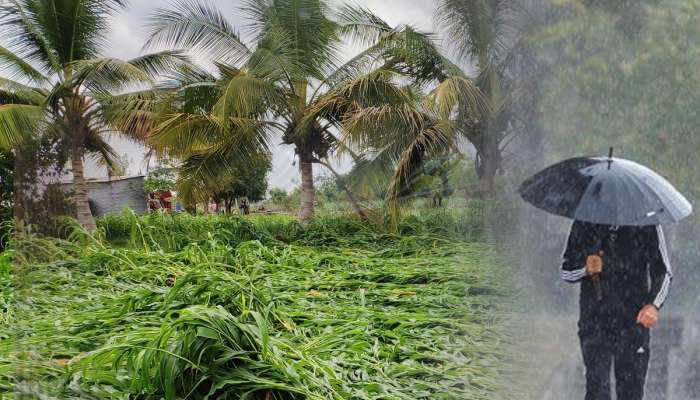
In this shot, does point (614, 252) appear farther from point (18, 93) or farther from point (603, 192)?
point (18, 93)

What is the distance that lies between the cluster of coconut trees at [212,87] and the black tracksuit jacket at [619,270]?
5.25ft

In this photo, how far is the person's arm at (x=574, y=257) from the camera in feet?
1.42

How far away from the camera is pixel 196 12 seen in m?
3.22

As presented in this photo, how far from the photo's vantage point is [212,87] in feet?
11.7

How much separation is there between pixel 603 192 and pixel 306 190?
9.97ft

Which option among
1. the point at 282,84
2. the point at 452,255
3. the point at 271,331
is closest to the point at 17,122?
the point at 282,84

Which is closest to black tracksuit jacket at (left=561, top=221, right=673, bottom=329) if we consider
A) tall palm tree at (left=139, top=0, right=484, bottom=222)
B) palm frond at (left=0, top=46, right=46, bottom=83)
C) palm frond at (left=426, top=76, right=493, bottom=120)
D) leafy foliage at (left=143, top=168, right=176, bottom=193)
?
palm frond at (left=426, top=76, right=493, bottom=120)

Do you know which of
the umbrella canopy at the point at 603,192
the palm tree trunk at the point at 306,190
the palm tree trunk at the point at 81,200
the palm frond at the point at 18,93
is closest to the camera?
the umbrella canopy at the point at 603,192

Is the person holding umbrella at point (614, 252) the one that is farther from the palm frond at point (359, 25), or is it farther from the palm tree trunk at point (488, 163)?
the palm frond at point (359, 25)

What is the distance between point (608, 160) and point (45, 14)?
3.73 m

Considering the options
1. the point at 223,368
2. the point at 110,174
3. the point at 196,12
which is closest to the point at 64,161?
the point at 110,174

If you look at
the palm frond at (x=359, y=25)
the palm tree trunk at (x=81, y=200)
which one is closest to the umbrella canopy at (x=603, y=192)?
the palm frond at (x=359, y=25)

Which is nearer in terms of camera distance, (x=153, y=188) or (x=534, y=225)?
(x=534, y=225)

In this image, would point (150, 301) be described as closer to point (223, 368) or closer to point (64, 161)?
point (223, 368)
